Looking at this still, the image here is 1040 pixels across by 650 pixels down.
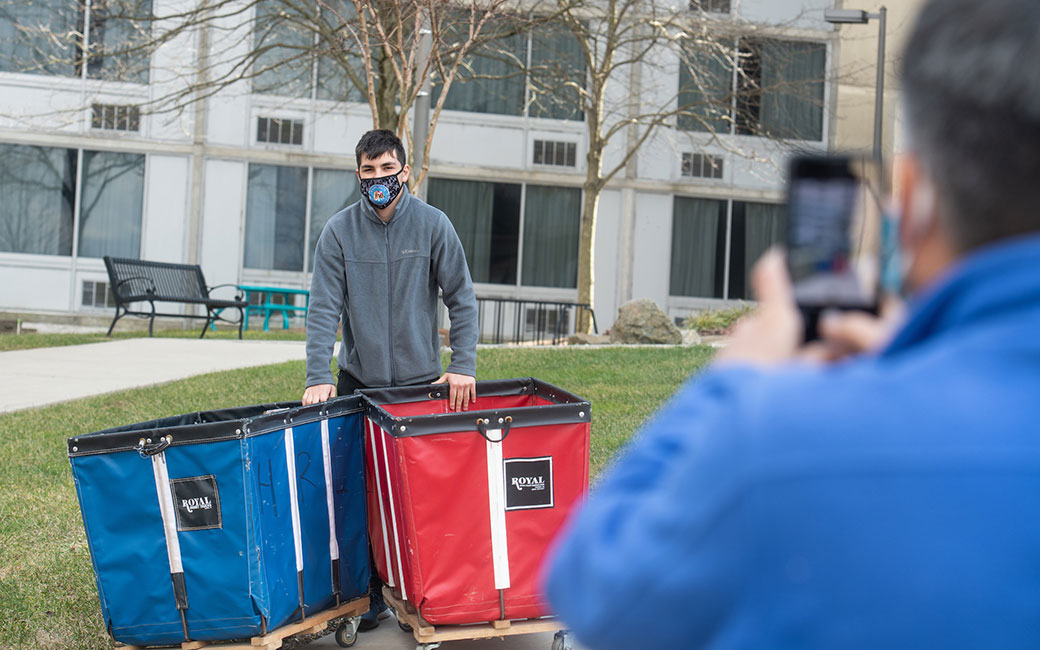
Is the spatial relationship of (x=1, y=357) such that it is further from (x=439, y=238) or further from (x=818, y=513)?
(x=818, y=513)

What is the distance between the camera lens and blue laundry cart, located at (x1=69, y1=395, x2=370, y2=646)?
12.2 feet

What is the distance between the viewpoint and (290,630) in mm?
3947

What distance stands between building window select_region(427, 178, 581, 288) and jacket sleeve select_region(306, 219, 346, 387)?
17.8 meters

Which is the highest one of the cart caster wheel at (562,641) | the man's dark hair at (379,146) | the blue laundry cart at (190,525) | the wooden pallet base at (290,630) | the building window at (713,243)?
the building window at (713,243)

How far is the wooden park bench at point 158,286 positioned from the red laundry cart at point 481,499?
41.8ft

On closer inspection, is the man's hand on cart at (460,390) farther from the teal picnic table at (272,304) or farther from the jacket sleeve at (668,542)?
the teal picnic table at (272,304)

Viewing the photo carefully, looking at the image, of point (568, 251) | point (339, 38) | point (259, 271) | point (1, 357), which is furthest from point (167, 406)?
point (568, 251)

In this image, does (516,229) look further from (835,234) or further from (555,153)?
(835,234)

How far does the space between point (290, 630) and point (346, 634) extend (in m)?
0.48

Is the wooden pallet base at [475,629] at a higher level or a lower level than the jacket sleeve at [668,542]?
lower

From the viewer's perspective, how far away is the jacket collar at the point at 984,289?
38.3 inches

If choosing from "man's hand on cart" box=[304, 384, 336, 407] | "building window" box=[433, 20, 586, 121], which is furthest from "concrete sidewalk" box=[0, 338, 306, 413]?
"building window" box=[433, 20, 586, 121]

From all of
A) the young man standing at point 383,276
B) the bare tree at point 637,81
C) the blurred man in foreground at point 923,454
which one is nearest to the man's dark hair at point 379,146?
the young man standing at point 383,276

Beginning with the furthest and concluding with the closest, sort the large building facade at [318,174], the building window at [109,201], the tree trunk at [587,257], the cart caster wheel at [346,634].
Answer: the building window at [109,201]
the large building facade at [318,174]
the tree trunk at [587,257]
the cart caster wheel at [346,634]
